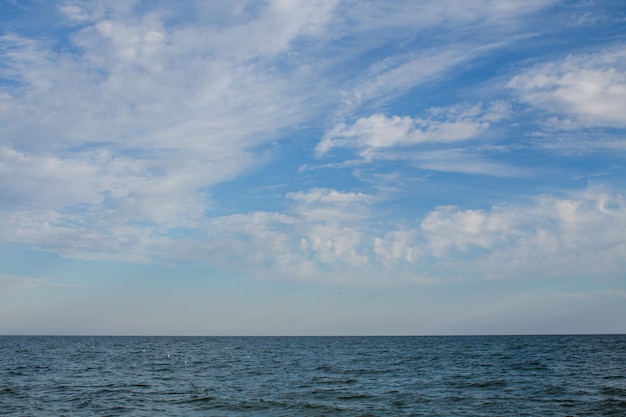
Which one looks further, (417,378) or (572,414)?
(417,378)

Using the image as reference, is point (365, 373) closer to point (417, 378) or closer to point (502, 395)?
point (417, 378)

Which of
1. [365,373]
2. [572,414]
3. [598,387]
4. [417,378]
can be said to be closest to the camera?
[572,414]

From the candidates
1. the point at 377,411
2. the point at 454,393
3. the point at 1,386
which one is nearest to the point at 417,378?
the point at 454,393

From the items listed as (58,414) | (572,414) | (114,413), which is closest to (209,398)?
(114,413)

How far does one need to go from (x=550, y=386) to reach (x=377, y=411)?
18.1 metres

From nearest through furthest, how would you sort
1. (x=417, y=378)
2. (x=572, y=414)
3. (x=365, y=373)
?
(x=572, y=414) < (x=417, y=378) < (x=365, y=373)

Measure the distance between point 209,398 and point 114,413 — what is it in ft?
22.8

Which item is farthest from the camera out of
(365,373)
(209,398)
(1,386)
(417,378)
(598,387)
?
(365,373)

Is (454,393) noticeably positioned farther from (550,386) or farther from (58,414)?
(58,414)

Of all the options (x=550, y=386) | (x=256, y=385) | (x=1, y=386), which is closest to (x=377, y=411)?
(x=256, y=385)

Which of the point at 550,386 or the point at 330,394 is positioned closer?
the point at 330,394

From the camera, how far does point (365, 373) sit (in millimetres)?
51000

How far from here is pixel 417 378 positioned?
46406 mm

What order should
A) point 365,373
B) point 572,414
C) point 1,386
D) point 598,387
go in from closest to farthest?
point 572,414
point 598,387
point 1,386
point 365,373
